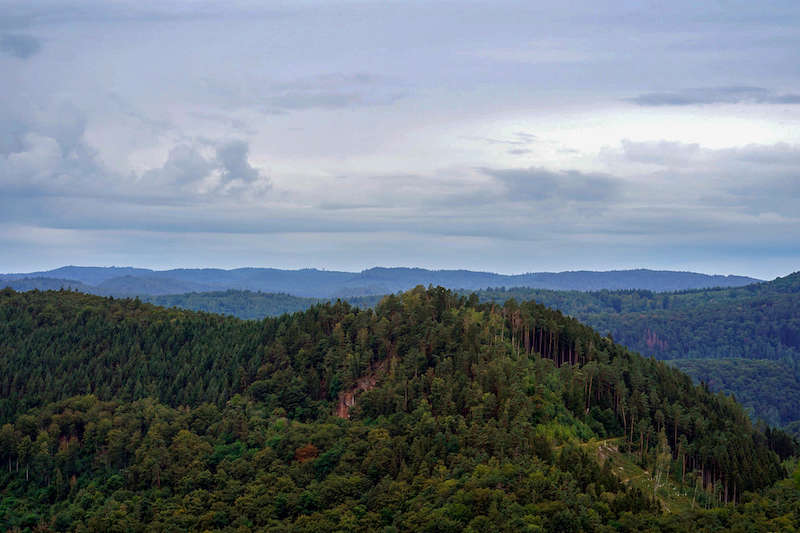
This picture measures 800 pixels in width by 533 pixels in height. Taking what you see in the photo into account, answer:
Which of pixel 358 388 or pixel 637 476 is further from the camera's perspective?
pixel 358 388

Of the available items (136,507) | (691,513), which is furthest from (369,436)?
(691,513)

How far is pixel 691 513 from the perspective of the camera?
97.3m

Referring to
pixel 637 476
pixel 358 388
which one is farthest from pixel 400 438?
pixel 637 476

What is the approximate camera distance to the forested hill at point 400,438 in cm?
10394

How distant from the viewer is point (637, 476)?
378ft

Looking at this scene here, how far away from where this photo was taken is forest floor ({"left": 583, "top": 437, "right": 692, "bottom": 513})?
109 meters

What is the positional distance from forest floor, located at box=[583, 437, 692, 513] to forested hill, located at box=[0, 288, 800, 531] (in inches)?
18.9

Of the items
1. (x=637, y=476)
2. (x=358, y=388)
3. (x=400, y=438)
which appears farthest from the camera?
(x=358, y=388)

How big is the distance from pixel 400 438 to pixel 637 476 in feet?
135

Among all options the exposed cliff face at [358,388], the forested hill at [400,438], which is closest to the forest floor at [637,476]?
the forested hill at [400,438]

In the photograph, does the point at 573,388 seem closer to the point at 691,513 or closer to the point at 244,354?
the point at 691,513

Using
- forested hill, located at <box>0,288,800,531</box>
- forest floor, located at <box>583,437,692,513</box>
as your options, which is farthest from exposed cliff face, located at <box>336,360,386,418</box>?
forest floor, located at <box>583,437,692,513</box>

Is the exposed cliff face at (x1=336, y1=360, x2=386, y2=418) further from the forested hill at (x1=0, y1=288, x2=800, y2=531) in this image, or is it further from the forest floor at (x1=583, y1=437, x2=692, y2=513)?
the forest floor at (x1=583, y1=437, x2=692, y2=513)

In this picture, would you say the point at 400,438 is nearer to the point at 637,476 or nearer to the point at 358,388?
the point at 358,388
